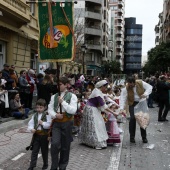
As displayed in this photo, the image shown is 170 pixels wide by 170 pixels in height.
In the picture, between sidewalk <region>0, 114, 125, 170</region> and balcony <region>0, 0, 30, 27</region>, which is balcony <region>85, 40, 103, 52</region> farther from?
sidewalk <region>0, 114, 125, 170</region>

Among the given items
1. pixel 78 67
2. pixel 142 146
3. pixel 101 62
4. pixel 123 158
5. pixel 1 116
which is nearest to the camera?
pixel 123 158

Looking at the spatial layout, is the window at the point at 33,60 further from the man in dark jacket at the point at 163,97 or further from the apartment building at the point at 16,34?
the man in dark jacket at the point at 163,97

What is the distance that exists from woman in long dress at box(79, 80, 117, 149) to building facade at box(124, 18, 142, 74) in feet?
436

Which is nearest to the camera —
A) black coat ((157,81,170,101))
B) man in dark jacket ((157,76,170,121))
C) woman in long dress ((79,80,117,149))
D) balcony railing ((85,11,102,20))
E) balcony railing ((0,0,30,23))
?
woman in long dress ((79,80,117,149))

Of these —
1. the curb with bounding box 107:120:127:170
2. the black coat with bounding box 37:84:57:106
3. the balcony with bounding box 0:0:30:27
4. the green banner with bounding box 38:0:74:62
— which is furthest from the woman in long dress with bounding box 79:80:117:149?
the balcony with bounding box 0:0:30:27

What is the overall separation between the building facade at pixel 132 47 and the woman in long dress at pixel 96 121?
132834 mm

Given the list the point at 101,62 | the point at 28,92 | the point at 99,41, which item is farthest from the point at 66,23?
the point at 101,62

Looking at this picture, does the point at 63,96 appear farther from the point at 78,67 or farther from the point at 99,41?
the point at 99,41

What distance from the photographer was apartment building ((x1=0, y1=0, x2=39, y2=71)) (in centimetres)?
1603

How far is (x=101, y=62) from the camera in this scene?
2783 inches

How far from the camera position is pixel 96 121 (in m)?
8.35

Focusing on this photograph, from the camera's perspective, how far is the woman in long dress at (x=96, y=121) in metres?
8.26

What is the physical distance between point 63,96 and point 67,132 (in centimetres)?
65

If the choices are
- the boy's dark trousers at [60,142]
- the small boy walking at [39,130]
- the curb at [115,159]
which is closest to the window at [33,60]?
the curb at [115,159]
